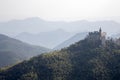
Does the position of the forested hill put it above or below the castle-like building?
below

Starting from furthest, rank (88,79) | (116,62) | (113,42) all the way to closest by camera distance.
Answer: (113,42)
(116,62)
(88,79)

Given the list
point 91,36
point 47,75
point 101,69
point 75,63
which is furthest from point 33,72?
point 91,36

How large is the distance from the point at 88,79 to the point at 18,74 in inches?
1592

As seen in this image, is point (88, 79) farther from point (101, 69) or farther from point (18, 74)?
point (18, 74)

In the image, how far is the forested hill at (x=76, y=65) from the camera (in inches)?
6324

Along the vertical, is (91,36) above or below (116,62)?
above

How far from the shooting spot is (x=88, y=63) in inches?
6644

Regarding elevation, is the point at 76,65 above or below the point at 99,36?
below

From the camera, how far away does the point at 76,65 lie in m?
170

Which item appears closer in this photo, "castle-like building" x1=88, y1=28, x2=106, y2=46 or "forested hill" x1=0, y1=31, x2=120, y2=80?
"forested hill" x1=0, y1=31, x2=120, y2=80

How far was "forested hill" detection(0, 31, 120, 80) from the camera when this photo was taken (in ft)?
527

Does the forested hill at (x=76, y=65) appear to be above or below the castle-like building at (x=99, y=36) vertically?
below

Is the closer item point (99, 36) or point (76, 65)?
point (76, 65)

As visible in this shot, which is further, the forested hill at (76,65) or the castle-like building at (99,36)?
the castle-like building at (99,36)
